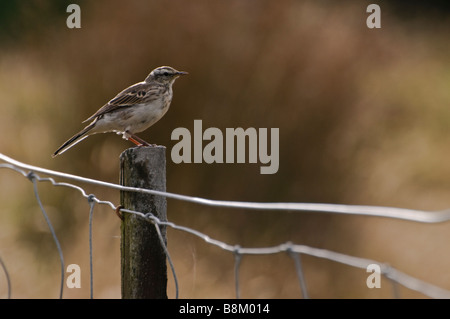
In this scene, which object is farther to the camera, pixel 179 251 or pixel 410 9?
pixel 410 9

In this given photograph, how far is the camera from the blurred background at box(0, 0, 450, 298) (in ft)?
17.7

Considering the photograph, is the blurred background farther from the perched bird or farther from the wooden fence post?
the wooden fence post

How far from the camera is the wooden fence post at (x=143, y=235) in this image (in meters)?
2.63

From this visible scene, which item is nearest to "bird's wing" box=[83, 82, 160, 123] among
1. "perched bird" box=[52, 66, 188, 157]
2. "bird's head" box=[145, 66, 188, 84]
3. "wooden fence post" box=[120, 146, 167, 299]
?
"perched bird" box=[52, 66, 188, 157]

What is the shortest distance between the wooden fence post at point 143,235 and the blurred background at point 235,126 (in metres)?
2.38

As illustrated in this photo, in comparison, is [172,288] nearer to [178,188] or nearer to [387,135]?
[178,188]

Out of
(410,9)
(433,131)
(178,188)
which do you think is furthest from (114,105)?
(410,9)

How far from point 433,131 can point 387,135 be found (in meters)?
0.98

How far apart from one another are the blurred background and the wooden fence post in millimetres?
2377

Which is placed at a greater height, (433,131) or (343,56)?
(343,56)

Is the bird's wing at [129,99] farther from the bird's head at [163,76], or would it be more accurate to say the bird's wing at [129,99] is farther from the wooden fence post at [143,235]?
the wooden fence post at [143,235]

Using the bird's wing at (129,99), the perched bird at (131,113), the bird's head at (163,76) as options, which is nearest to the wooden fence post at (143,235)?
the perched bird at (131,113)

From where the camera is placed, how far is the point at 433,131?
24.8 ft

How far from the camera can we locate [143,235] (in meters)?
2.64
